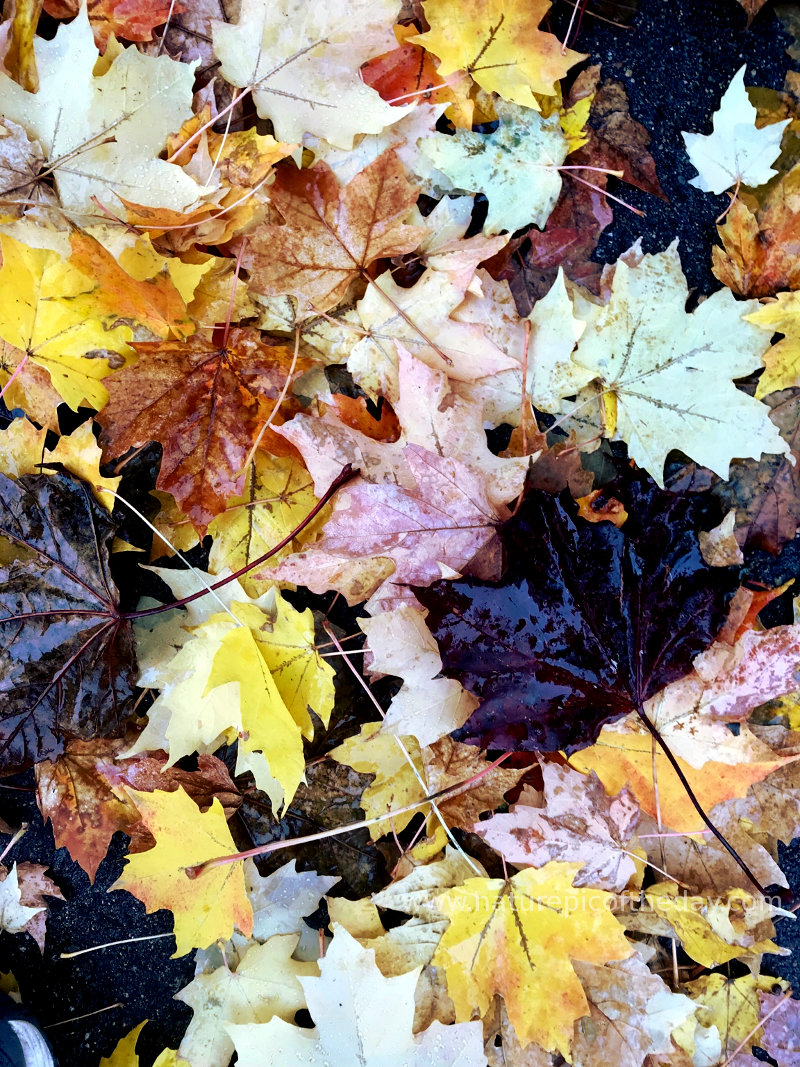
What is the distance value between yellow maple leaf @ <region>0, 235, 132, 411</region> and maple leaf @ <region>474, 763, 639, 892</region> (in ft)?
2.94

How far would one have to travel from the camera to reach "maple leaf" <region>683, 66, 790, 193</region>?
43.1 inches

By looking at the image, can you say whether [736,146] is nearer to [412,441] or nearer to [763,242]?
[763,242]

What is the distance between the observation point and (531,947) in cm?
99

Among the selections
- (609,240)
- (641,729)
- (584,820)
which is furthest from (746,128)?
(584,820)

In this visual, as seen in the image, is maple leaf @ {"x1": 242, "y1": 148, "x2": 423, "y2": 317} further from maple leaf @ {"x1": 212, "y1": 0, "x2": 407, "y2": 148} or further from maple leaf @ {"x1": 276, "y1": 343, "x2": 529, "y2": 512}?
maple leaf @ {"x1": 276, "y1": 343, "x2": 529, "y2": 512}

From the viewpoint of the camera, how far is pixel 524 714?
0.94 metres

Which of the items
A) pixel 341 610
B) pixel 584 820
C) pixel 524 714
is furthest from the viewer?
pixel 341 610

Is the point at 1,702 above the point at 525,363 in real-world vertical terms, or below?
below

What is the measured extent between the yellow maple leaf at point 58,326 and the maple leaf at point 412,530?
0.41 meters

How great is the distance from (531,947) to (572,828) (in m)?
0.18

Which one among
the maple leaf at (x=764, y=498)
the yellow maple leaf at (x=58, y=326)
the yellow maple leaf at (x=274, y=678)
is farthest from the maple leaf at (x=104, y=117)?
the maple leaf at (x=764, y=498)

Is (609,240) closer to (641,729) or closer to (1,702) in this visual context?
(641,729)

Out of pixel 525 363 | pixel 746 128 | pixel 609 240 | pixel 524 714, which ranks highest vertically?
pixel 746 128

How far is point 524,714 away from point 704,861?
48 cm
